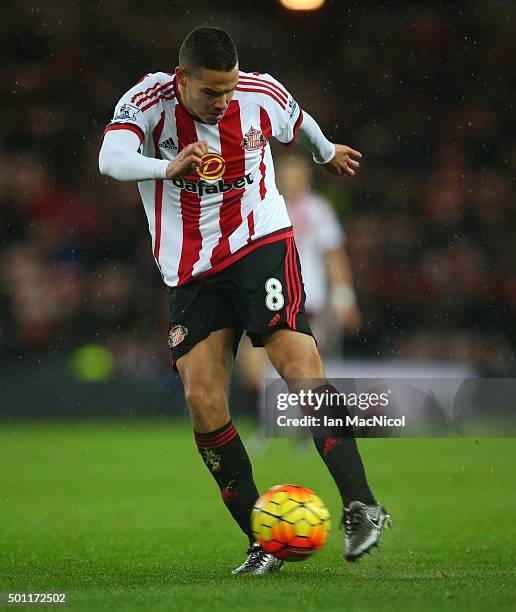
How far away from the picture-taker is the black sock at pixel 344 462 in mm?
3936

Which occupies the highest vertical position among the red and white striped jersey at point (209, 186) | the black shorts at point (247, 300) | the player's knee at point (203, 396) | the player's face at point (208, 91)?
the player's face at point (208, 91)

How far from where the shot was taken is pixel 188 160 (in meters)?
3.74

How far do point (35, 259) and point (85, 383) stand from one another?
185 cm

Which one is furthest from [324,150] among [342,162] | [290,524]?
[290,524]

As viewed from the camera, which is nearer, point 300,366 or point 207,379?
point 300,366

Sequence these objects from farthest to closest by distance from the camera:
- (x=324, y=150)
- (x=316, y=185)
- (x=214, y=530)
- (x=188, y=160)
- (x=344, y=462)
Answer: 1. (x=316, y=185)
2. (x=214, y=530)
3. (x=324, y=150)
4. (x=344, y=462)
5. (x=188, y=160)

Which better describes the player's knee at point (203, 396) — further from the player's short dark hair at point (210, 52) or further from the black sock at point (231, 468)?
the player's short dark hair at point (210, 52)

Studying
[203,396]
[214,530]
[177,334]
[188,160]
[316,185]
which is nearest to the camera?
[188,160]

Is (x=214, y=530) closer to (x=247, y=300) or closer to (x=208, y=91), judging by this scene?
(x=247, y=300)

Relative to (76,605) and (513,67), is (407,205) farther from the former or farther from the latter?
(76,605)

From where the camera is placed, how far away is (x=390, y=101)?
13.4m

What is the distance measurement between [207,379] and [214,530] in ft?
4.64

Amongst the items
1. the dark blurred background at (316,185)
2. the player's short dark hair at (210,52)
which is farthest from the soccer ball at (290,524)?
the dark blurred background at (316,185)

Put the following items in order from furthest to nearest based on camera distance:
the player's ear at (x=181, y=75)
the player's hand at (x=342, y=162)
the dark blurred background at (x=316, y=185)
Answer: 1. the dark blurred background at (x=316, y=185)
2. the player's hand at (x=342, y=162)
3. the player's ear at (x=181, y=75)
